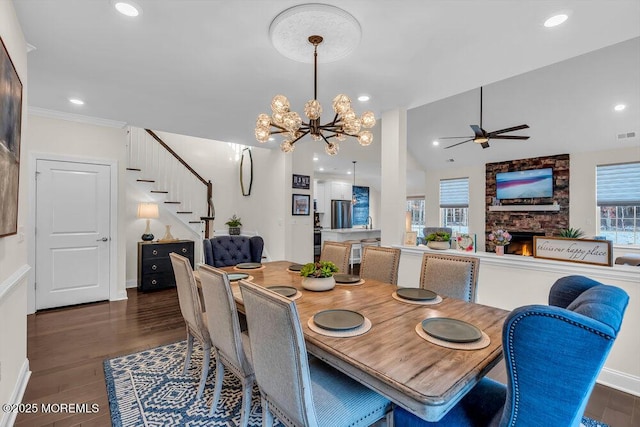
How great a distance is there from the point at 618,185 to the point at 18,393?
899 centimetres

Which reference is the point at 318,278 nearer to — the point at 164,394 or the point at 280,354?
the point at 280,354

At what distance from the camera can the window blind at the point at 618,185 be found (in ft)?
18.3

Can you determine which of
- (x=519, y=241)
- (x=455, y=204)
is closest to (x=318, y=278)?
(x=519, y=241)

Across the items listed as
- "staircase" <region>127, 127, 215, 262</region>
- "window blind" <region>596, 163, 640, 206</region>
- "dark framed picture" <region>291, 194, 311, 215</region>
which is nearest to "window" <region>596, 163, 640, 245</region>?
"window blind" <region>596, 163, 640, 206</region>

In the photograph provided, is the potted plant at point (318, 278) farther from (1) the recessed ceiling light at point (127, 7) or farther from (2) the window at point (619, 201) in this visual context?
(2) the window at point (619, 201)

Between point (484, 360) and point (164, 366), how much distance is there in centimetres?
252

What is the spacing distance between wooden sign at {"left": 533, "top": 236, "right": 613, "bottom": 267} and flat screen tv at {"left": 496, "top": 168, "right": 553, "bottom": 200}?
5000mm

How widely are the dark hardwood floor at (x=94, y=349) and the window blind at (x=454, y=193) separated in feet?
20.4

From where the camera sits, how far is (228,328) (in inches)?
66.2

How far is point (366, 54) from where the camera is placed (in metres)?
2.42

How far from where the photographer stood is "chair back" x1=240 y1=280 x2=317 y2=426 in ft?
3.74

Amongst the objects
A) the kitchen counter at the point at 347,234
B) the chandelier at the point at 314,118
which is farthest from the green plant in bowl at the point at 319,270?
the kitchen counter at the point at 347,234

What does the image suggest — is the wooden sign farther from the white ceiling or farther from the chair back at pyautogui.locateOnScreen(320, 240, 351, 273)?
the chair back at pyautogui.locateOnScreen(320, 240, 351, 273)

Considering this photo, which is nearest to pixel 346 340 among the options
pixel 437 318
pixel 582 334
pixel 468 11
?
pixel 437 318
